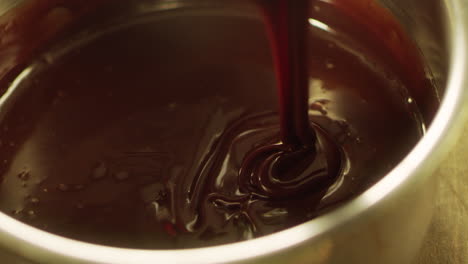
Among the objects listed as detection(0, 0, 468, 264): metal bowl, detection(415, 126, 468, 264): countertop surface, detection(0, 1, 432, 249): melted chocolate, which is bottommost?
detection(415, 126, 468, 264): countertop surface

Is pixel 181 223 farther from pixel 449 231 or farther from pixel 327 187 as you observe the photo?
pixel 449 231

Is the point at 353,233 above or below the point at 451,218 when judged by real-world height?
above

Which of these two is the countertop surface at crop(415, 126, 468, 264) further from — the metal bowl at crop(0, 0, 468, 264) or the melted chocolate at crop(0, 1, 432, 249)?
the metal bowl at crop(0, 0, 468, 264)

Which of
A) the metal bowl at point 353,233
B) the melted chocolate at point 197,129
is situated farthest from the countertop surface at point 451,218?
the metal bowl at point 353,233

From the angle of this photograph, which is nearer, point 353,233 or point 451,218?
point 353,233

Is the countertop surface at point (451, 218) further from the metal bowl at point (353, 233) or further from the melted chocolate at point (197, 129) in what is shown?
the metal bowl at point (353, 233)

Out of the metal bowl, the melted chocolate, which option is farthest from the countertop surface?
the metal bowl
